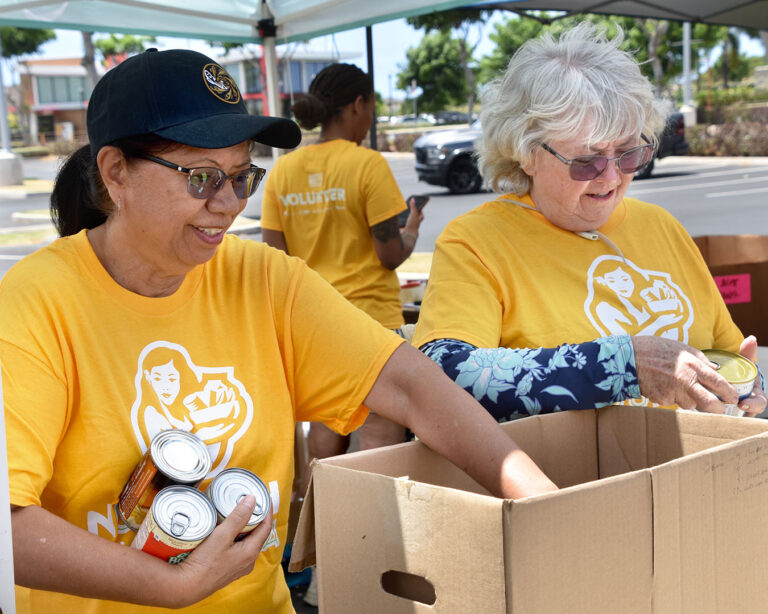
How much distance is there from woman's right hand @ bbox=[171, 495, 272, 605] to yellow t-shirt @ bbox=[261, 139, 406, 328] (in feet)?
7.92

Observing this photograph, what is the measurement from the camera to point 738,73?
50031 millimetres

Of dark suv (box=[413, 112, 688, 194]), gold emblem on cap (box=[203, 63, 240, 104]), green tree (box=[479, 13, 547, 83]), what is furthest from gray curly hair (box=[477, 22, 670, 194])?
green tree (box=[479, 13, 547, 83])

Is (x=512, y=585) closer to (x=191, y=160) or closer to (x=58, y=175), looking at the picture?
(x=191, y=160)

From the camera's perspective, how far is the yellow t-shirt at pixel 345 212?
363 cm

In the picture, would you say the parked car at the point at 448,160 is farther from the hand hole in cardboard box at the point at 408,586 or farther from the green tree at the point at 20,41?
the green tree at the point at 20,41

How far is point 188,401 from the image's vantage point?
1.40 metres

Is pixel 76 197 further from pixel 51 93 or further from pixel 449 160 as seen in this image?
pixel 51 93

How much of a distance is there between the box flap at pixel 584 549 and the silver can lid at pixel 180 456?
496mm

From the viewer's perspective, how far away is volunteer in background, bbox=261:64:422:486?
3623 mm

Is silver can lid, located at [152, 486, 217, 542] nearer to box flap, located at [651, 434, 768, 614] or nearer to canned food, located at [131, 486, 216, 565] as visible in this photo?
canned food, located at [131, 486, 216, 565]

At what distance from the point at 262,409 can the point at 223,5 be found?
3.79 meters

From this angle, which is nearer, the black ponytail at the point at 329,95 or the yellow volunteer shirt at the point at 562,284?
the yellow volunteer shirt at the point at 562,284

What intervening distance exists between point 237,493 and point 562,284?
96 centimetres

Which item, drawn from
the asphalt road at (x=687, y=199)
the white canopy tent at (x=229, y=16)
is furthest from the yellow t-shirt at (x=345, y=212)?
the asphalt road at (x=687, y=199)
